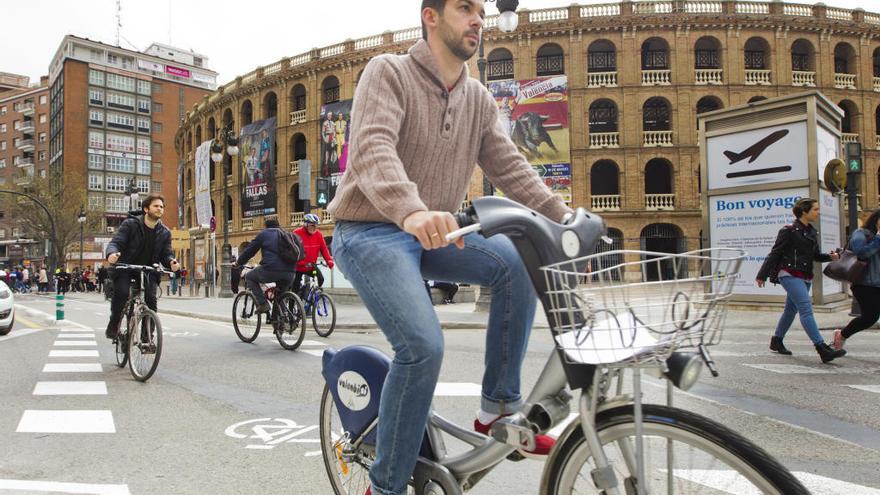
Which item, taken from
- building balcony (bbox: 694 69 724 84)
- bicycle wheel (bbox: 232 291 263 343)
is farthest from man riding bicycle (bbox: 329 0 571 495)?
building balcony (bbox: 694 69 724 84)

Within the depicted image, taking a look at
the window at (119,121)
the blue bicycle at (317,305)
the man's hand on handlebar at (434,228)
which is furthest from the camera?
the window at (119,121)

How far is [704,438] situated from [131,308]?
6.52m

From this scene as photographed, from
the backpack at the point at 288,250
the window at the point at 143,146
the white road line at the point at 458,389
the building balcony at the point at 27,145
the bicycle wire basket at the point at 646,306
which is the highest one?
the building balcony at the point at 27,145

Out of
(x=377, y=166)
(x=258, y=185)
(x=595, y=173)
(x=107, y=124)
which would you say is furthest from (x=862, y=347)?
(x=107, y=124)

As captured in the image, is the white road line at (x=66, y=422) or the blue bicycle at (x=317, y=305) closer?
the white road line at (x=66, y=422)

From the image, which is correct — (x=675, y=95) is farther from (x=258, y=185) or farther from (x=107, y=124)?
(x=107, y=124)

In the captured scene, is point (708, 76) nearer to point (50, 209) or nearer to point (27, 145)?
point (50, 209)

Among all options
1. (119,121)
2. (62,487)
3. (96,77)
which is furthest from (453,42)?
(96,77)

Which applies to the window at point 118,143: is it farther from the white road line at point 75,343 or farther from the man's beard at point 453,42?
the man's beard at point 453,42

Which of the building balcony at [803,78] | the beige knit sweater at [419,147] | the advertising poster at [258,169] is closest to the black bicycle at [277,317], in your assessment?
the beige knit sweater at [419,147]

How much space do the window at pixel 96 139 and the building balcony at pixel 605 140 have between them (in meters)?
67.7

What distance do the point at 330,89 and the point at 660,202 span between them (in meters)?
21.9

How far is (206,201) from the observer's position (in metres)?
40.6

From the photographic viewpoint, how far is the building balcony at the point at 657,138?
3209 centimetres
